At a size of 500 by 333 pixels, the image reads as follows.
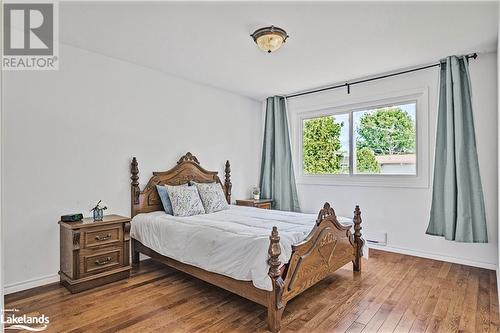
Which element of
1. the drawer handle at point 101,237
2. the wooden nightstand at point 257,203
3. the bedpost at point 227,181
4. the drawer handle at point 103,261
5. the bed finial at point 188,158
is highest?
the bed finial at point 188,158

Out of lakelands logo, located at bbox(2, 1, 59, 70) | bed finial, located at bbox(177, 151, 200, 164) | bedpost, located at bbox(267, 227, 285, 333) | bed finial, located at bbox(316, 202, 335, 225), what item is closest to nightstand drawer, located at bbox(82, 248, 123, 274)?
bed finial, located at bbox(177, 151, 200, 164)

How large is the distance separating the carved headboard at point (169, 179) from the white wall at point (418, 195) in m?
1.56

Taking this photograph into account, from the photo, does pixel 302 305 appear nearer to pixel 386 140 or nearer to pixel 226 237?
pixel 226 237

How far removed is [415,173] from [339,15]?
8.05 feet

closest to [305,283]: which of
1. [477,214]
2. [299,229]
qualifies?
[299,229]

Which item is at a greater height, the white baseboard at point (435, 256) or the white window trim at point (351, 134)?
the white window trim at point (351, 134)

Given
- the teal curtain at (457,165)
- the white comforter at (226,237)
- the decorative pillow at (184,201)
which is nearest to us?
the white comforter at (226,237)

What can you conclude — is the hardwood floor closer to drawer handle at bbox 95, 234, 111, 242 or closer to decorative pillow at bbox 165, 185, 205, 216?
drawer handle at bbox 95, 234, 111, 242

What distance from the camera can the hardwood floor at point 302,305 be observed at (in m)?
2.24

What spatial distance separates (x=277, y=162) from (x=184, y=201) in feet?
6.76

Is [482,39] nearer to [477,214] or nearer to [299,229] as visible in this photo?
[477,214]

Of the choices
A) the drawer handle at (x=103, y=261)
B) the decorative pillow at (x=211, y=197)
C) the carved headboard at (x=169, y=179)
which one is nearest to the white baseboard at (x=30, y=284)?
the drawer handle at (x=103, y=261)

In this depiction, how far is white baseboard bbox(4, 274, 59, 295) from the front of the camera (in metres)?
2.79

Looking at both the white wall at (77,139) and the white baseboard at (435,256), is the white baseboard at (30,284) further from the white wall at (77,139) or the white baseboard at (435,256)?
the white baseboard at (435,256)
